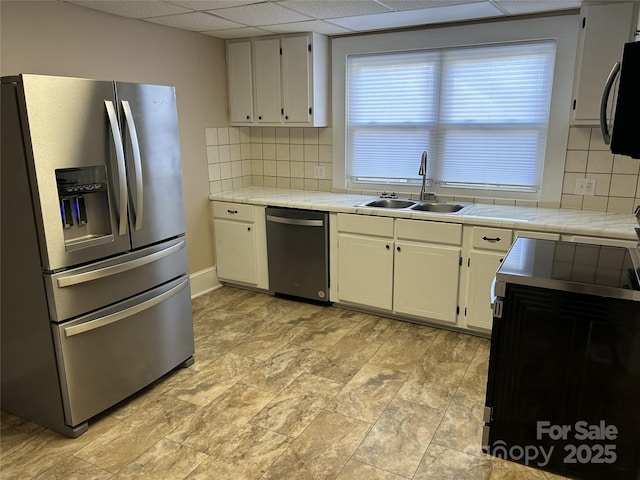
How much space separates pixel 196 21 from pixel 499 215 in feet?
8.47

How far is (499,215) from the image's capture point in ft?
10.6

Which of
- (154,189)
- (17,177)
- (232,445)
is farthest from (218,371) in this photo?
(17,177)

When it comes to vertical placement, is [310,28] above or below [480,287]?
above

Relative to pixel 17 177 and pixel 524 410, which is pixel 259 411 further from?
pixel 17 177

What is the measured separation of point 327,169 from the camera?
437 cm

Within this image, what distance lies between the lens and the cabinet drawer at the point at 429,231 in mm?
3234

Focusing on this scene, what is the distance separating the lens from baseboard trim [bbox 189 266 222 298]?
4.22 metres

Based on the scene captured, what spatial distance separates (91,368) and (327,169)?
105 inches

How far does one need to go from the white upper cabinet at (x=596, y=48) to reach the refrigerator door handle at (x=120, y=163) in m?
2.77

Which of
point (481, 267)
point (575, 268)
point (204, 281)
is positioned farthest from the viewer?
point (204, 281)

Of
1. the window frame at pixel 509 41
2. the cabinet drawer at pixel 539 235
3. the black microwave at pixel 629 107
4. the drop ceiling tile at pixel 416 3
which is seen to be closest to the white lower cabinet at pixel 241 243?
the window frame at pixel 509 41

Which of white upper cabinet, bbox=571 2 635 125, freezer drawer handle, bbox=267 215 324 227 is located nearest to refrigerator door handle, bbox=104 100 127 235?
freezer drawer handle, bbox=267 215 324 227

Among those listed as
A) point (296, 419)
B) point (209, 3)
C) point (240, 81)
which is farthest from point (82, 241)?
point (240, 81)

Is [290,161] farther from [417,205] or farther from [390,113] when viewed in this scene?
[417,205]
